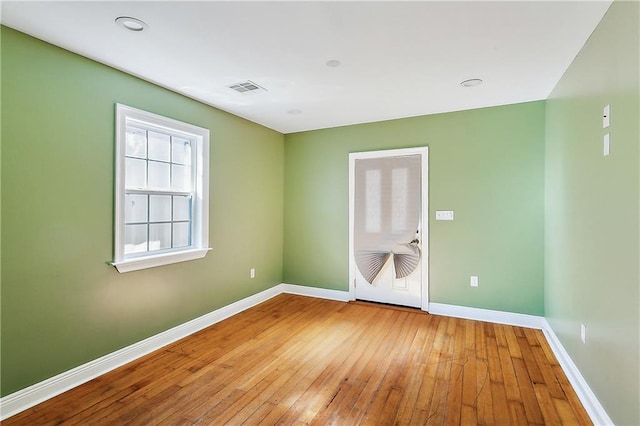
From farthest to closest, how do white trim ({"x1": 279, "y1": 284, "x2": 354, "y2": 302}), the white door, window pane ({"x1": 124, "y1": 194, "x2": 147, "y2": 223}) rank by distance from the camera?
white trim ({"x1": 279, "y1": 284, "x2": 354, "y2": 302}), the white door, window pane ({"x1": 124, "y1": 194, "x2": 147, "y2": 223})

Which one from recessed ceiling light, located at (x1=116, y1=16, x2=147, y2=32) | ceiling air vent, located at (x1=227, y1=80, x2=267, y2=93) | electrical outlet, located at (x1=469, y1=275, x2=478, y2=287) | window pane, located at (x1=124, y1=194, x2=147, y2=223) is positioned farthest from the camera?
electrical outlet, located at (x1=469, y1=275, x2=478, y2=287)

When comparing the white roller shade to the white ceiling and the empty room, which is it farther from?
the white ceiling

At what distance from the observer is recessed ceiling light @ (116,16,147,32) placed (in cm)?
196

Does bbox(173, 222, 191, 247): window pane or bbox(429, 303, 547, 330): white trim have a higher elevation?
bbox(173, 222, 191, 247): window pane

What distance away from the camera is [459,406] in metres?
2.13

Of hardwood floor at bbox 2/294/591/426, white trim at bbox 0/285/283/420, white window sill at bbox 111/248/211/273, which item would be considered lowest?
hardwood floor at bbox 2/294/591/426

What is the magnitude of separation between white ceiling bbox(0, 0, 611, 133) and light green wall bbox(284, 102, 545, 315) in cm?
48

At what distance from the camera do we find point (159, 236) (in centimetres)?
312

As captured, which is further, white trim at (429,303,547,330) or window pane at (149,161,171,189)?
white trim at (429,303,547,330)

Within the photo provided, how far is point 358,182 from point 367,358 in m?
2.38

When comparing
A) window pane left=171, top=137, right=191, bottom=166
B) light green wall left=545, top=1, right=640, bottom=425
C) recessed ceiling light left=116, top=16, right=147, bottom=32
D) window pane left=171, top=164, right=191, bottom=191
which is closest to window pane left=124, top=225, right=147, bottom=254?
window pane left=171, top=164, right=191, bottom=191

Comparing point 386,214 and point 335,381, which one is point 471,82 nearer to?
point 386,214

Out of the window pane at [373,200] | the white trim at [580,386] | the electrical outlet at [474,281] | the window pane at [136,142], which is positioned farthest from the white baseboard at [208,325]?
the window pane at [136,142]

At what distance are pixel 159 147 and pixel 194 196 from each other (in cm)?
62
